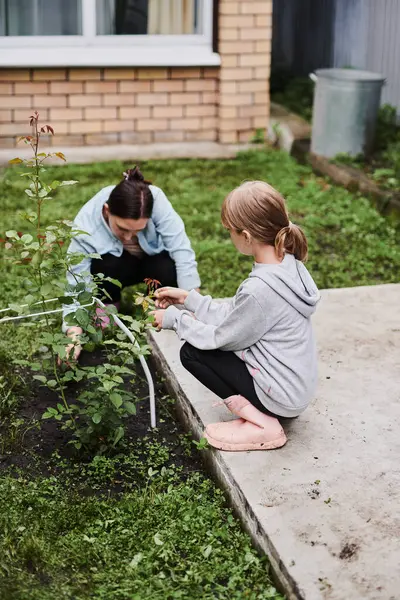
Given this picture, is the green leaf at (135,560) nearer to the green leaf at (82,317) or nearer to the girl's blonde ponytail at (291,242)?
the green leaf at (82,317)

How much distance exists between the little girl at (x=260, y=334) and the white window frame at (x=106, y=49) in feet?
16.6

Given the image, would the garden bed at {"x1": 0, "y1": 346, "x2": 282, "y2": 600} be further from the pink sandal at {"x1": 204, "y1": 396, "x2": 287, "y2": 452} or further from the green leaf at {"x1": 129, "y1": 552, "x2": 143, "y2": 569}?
the pink sandal at {"x1": 204, "y1": 396, "x2": 287, "y2": 452}

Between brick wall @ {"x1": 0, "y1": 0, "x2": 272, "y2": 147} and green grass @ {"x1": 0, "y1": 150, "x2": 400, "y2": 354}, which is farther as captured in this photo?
brick wall @ {"x1": 0, "y1": 0, "x2": 272, "y2": 147}

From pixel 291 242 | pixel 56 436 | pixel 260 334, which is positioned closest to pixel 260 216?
pixel 291 242

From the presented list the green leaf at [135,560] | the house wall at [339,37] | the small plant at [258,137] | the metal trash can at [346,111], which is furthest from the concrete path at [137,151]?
the green leaf at [135,560]

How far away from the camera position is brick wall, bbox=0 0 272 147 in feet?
25.4

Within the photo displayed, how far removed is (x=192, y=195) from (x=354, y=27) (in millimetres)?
3940

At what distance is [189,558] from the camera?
2730 millimetres

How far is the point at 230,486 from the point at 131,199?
143 centimetres

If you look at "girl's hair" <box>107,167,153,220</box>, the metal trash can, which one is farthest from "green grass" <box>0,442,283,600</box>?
the metal trash can

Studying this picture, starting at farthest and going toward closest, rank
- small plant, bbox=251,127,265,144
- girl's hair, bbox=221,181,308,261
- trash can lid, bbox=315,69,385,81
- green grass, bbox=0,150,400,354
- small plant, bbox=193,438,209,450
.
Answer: small plant, bbox=251,127,265,144 < trash can lid, bbox=315,69,385,81 < green grass, bbox=0,150,400,354 < small plant, bbox=193,438,209,450 < girl's hair, bbox=221,181,308,261

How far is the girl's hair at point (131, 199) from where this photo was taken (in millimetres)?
3793

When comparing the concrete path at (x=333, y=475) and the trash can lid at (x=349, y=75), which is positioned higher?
the trash can lid at (x=349, y=75)

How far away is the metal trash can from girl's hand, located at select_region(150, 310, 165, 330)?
4597 millimetres
